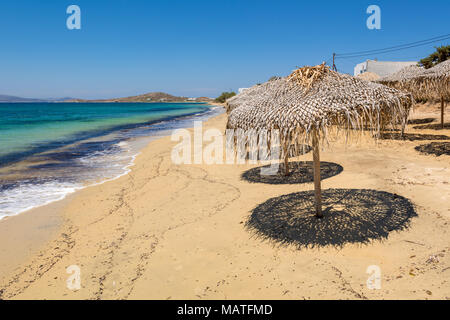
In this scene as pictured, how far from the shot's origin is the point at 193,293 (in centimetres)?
304

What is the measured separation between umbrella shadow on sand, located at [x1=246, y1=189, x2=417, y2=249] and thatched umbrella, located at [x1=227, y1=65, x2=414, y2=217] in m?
0.52

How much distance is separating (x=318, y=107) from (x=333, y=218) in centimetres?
194

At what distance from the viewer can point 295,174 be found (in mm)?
7016

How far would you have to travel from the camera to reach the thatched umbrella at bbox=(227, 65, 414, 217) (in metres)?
3.35

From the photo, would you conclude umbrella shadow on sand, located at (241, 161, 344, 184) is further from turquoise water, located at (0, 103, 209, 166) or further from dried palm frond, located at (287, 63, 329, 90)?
turquoise water, located at (0, 103, 209, 166)

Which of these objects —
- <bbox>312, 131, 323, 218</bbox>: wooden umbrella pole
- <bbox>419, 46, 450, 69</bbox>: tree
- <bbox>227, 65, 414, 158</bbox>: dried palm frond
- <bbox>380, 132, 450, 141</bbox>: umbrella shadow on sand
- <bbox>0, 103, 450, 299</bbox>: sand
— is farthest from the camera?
<bbox>419, 46, 450, 69</bbox>: tree

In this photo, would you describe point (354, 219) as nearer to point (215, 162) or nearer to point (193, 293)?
point (193, 293)

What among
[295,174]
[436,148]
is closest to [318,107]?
[295,174]

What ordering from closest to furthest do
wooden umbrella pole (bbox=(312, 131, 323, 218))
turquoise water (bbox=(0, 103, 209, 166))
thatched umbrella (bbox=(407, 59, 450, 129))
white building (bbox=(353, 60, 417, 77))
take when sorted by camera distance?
wooden umbrella pole (bbox=(312, 131, 323, 218))
thatched umbrella (bbox=(407, 59, 450, 129))
turquoise water (bbox=(0, 103, 209, 166))
white building (bbox=(353, 60, 417, 77))

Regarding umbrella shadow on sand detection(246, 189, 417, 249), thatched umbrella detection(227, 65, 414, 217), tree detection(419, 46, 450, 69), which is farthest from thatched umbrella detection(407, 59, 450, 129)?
tree detection(419, 46, 450, 69)

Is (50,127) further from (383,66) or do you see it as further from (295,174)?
(383,66)

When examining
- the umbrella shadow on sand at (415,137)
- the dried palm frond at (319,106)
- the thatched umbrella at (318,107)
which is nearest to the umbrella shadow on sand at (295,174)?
the thatched umbrella at (318,107)
